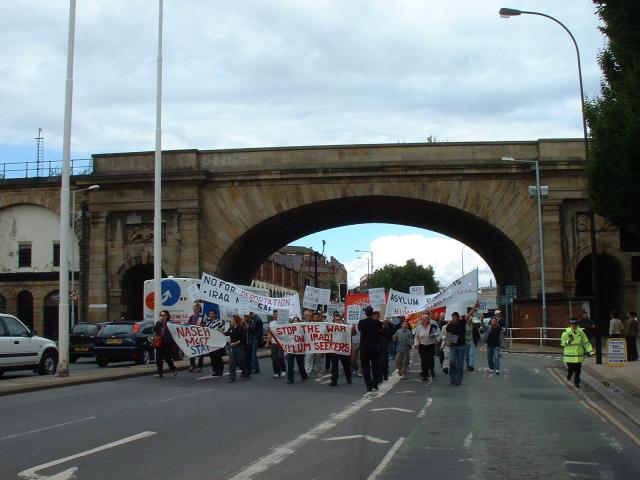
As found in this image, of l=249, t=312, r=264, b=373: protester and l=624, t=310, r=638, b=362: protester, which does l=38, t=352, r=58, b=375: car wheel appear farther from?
l=624, t=310, r=638, b=362: protester

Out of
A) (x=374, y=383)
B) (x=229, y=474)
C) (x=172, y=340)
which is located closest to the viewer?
(x=229, y=474)

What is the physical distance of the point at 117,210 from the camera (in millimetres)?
43375

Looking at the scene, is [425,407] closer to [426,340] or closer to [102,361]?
[426,340]

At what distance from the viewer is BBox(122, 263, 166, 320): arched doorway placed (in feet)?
144

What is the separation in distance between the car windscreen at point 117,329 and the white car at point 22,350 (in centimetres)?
435

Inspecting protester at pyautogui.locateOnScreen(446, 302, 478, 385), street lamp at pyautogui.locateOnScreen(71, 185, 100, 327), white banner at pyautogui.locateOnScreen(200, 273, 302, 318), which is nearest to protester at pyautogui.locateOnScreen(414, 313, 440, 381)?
protester at pyautogui.locateOnScreen(446, 302, 478, 385)

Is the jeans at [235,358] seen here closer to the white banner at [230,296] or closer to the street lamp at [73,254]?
the white banner at [230,296]

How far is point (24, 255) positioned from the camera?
1834 inches

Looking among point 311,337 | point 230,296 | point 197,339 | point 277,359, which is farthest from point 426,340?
point 230,296

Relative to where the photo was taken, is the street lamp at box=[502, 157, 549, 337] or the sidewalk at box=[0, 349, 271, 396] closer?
the sidewalk at box=[0, 349, 271, 396]

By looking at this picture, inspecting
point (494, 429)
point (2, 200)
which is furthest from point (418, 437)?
point (2, 200)

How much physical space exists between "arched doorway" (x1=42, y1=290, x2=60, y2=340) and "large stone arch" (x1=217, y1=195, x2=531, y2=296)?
10138mm

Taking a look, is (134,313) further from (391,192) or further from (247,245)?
(391,192)

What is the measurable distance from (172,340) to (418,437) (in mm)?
12169
